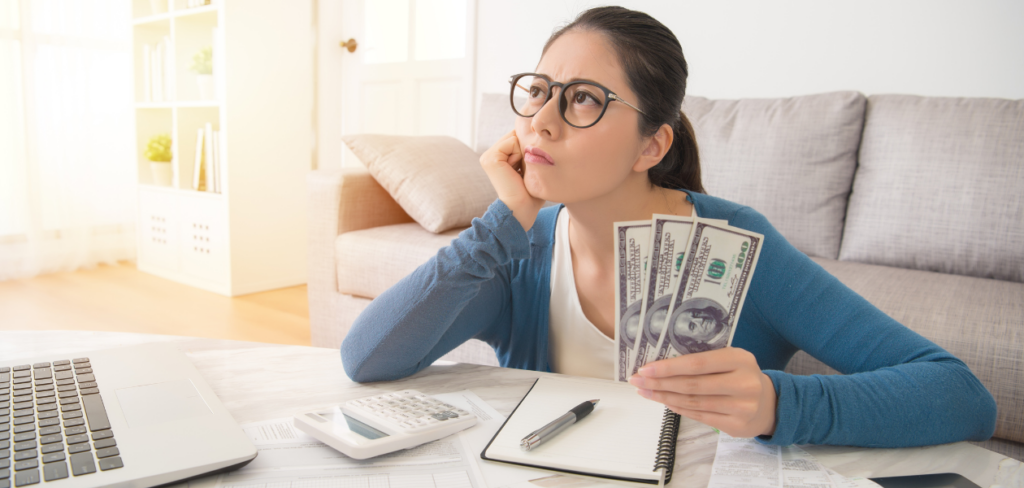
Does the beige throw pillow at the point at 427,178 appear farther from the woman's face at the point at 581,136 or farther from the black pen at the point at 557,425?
the black pen at the point at 557,425

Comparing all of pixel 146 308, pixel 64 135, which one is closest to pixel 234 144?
pixel 146 308

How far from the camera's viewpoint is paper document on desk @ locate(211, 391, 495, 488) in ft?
1.87

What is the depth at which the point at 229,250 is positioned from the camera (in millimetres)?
3158

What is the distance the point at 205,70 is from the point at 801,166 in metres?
2.83

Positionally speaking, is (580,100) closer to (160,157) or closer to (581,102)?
(581,102)

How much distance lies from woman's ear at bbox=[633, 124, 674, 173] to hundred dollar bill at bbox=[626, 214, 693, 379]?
15.9 inches

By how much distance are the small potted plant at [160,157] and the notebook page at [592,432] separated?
→ 11.0ft

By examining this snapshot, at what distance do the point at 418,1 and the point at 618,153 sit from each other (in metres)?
2.92

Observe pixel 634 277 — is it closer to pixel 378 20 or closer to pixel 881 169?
pixel 881 169

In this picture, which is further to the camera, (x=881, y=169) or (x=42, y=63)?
(x=42, y=63)

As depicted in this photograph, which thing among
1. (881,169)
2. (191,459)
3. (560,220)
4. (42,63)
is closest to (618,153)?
(560,220)

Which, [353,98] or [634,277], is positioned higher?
[353,98]

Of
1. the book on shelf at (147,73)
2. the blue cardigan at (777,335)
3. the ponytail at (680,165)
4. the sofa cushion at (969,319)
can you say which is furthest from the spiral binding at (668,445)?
the book on shelf at (147,73)

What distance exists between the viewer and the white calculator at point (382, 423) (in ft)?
2.00
